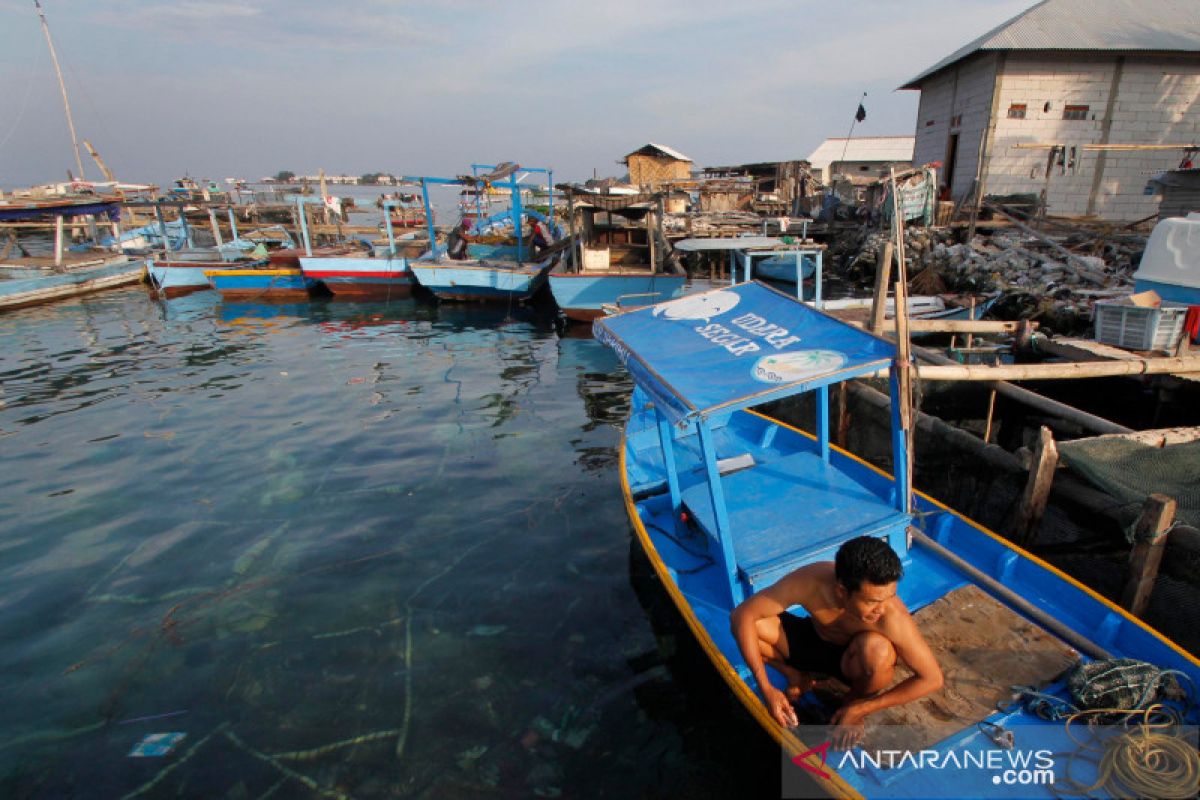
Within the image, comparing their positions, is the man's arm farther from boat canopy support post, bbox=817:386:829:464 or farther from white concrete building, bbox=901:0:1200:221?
white concrete building, bbox=901:0:1200:221

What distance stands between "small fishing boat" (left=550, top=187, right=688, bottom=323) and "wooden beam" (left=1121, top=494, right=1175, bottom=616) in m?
13.3

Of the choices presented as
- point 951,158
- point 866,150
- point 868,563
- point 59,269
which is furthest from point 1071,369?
point 866,150

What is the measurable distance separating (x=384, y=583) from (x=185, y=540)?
10.5 feet

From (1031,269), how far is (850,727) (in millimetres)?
16960

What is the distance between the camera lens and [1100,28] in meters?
21.7

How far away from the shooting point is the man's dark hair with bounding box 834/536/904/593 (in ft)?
10.8

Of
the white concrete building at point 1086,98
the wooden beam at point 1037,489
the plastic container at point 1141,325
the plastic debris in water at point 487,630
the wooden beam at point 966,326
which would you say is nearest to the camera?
the wooden beam at point 1037,489

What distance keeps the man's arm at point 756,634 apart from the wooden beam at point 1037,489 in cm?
364

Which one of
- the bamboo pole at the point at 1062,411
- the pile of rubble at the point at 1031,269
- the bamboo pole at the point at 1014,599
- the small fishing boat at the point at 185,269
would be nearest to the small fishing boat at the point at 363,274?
the small fishing boat at the point at 185,269

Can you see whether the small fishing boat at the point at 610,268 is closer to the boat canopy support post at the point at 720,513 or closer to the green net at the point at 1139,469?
the green net at the point at 1139,469

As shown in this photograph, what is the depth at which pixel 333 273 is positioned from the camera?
24.3 m

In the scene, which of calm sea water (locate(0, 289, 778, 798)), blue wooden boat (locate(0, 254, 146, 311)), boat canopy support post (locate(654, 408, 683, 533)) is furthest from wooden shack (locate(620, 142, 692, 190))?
boat canopy support post (locate(654, 408, 683, 533))

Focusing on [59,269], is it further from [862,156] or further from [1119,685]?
[862,156]

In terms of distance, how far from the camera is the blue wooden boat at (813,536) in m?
3.75
